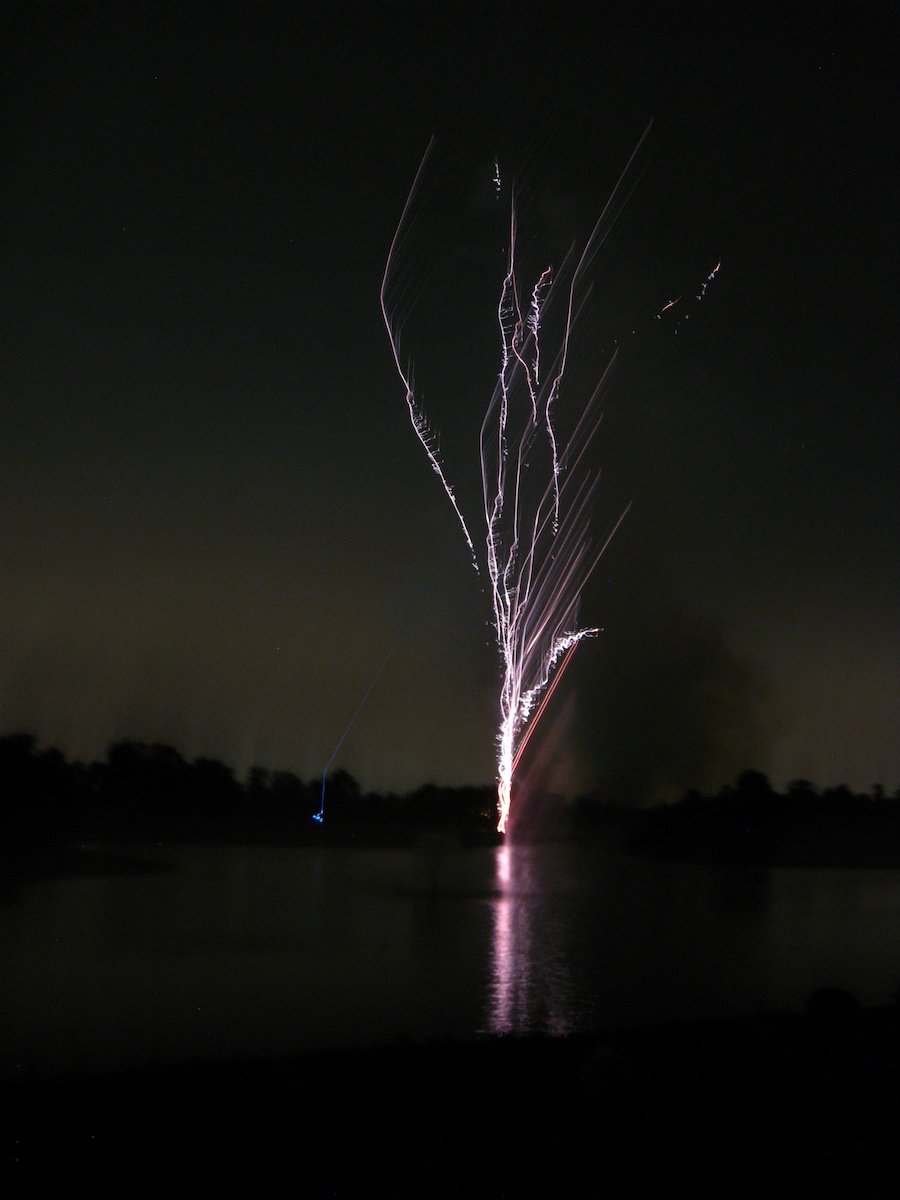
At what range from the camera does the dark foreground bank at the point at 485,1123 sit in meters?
3.78

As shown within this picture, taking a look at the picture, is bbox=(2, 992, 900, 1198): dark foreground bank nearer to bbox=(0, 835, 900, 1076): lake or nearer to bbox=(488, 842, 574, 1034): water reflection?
bbox=(0, 835, 900, 1076): lake

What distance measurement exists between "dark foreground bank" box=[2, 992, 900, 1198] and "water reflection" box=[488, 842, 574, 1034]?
7.08 ft

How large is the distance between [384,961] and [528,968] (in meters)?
1.70

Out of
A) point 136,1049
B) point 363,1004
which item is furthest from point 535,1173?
point 363,1004

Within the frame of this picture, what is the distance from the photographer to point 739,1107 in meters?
4.52

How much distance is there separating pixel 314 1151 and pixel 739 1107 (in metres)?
1.98

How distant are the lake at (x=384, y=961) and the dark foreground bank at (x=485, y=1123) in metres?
1.24

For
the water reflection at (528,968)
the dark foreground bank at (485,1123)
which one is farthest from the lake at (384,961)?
the dark foreground bank at (485,1123)

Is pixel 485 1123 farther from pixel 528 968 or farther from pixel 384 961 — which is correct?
pixel 384 961

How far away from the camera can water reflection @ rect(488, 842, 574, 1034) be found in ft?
25.2

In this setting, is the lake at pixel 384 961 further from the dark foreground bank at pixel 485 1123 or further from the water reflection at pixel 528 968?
the dark foreground bank at pixel 485 1123

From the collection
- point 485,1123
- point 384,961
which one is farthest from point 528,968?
point 485,1123

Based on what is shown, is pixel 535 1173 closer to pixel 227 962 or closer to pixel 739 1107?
pixel 739 1107

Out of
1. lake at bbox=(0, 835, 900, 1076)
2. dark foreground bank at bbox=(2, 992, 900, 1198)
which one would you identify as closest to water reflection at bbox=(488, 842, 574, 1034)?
lake at bbox=(0, 835, 900, 1076)
